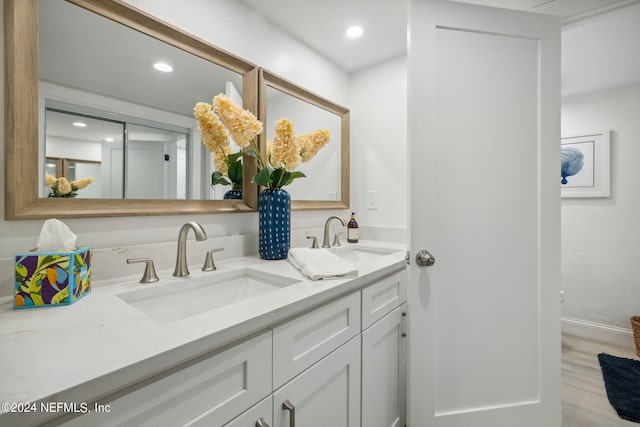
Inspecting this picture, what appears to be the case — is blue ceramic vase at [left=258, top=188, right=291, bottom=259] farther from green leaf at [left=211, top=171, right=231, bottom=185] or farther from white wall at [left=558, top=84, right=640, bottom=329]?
white wall at [left=558, top=84, right=640, bottom=329]

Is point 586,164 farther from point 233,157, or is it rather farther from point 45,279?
point 45,279

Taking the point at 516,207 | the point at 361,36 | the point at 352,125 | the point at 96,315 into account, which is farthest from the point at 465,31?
the point at 96,315

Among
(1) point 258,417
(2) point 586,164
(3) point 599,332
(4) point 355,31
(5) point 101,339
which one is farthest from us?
(2) point 586,164

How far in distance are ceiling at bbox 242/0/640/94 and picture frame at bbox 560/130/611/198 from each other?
976mm

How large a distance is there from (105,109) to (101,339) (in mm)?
825

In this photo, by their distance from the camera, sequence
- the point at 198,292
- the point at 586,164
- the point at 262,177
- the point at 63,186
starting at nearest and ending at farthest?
the point at 63,186 → the point at 198,292 → the point at 262,177 → the point at 586,164

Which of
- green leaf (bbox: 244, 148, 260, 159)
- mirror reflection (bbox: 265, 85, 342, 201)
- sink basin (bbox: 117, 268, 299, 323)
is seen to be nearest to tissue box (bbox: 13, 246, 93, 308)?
sink basin (bbox: 117, 268, 299, 323)

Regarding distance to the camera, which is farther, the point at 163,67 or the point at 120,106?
the point at 163,67

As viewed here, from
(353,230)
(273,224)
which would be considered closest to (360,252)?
(353,230)

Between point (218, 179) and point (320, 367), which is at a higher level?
point (218, 179)

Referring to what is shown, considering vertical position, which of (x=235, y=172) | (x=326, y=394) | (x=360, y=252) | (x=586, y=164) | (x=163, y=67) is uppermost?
(x=163, y=67)

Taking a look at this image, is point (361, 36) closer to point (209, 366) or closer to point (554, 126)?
point (554, 126)

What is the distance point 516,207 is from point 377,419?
1.10 meters

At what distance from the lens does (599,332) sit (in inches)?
96.7
